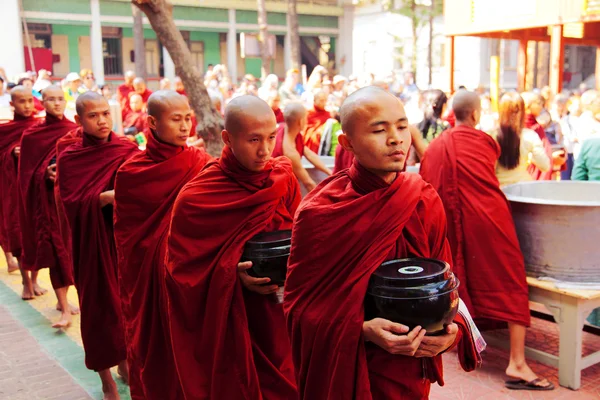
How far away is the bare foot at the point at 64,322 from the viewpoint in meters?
5.55

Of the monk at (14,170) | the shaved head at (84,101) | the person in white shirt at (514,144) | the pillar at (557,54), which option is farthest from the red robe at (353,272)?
the pillar at (557,54)

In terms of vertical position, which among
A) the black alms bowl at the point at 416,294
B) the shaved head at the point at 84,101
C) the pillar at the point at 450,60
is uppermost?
the pillar at the point at 450,60

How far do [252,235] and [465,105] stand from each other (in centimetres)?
209

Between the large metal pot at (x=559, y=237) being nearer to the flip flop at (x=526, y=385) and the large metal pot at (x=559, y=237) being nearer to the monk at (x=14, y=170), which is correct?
the flip flop at (x=526, y=385)

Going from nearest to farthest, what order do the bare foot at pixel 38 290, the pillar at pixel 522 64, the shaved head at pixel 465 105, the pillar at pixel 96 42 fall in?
the shaved head at pixel 465 105 < the bare foot at pixel 38 290 < the pillar at pixel 522 64 < the pillar at pixel 96 42

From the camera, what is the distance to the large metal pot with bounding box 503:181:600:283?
396cm

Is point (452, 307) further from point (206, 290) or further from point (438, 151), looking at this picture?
point (438, 151)

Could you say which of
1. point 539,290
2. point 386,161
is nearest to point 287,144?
point 539,290

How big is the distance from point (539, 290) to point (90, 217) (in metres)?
2.87

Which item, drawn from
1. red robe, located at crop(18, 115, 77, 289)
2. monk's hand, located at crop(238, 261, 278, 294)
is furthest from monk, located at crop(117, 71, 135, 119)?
monk's hand, located at crop(238, 261, 278, 294)

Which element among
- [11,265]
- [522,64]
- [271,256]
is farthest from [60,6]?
[271,256]

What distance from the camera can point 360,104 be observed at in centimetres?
215

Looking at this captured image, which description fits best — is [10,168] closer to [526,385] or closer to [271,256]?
[271,256]

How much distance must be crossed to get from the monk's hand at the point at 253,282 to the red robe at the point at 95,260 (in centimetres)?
156
